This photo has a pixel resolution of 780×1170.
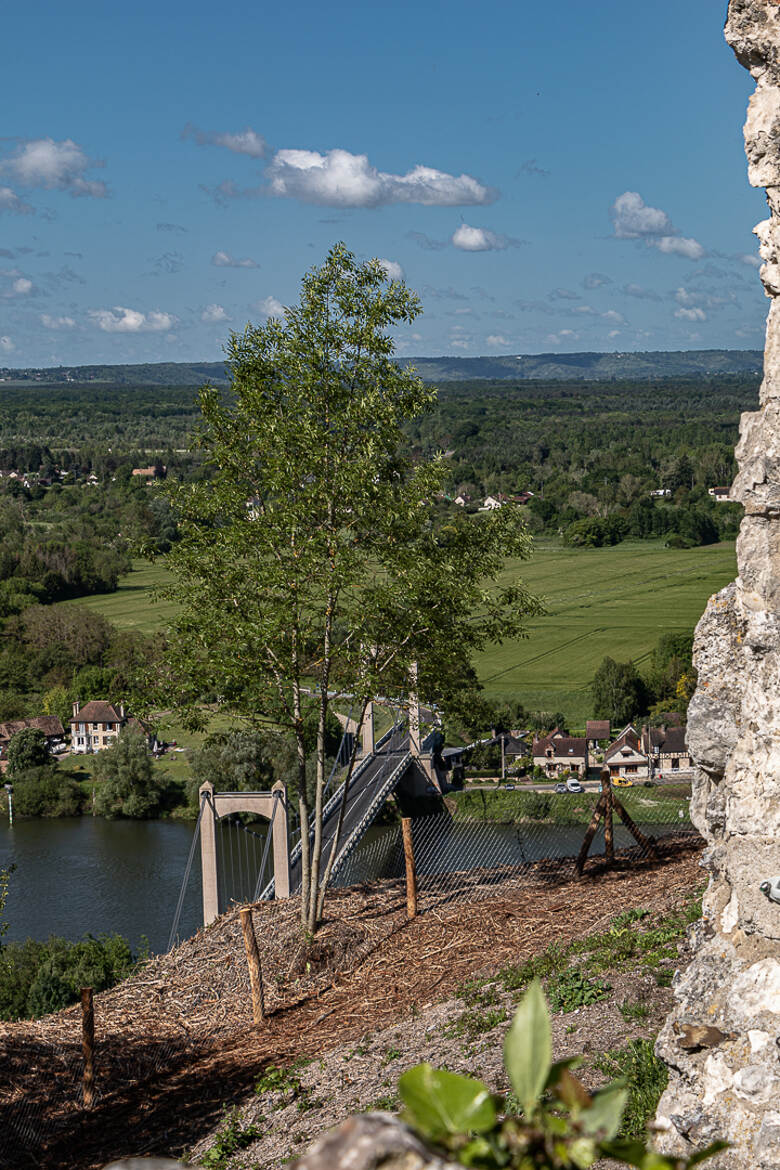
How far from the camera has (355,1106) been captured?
688 cm

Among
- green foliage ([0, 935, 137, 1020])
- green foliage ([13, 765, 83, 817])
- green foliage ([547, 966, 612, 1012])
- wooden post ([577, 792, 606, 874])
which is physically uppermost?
green foliage ([547, 966, 612, 1012])

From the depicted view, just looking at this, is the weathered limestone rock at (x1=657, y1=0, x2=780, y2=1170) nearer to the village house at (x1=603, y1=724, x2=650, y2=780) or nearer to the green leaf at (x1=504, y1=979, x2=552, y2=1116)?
the green leaf at (x1=504, y1=979, x2=552, y2=1116)

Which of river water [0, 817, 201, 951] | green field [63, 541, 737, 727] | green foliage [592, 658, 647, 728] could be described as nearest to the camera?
river water [0, 817, 201, 951]

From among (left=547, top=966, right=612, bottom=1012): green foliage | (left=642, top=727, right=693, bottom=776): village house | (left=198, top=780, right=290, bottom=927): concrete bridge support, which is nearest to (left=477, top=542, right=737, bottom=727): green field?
(left=642, top=727, right=693, bottom=776): village house

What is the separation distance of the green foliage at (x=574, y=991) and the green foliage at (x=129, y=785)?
41164 mm

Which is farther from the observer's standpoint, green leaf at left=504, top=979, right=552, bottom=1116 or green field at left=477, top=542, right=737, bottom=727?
green field at left=477, top=542, right=737, bottom=727

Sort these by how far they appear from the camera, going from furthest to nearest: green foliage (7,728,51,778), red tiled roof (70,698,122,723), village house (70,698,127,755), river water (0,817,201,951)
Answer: red tiled roof (70,698,122,723) → village house (70,698,127,755) → green foliage (7,728,51,778) → river water (0,817,201,951)

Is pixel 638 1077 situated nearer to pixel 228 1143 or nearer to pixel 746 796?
pixel 746 796

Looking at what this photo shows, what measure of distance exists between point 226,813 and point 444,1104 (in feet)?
55.6

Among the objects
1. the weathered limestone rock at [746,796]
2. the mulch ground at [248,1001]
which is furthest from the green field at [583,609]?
the weathered limestone rock at [746,796]

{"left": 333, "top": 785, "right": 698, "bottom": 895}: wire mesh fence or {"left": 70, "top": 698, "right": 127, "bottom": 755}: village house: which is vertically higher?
{"left": 333, "top": 785, "right": 698, "bottom": 895}: wire mesh fence

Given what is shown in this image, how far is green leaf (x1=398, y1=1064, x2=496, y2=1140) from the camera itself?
1.60m

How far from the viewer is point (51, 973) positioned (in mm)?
24375

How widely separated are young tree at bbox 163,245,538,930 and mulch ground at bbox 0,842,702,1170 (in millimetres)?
957
